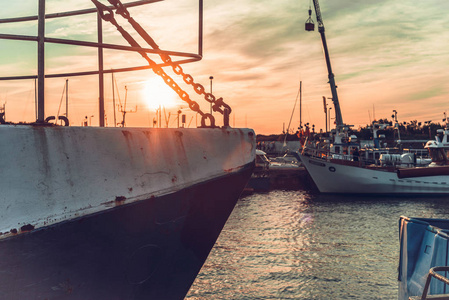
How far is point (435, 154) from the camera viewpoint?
127ft

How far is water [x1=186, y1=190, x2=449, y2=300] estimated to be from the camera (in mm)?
14073

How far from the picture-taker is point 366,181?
39.8 metres

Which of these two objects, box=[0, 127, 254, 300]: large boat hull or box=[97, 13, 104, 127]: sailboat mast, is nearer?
box=[0, 127, 254, 300]: large boat hull

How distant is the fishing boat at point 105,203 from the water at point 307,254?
33.3 feet

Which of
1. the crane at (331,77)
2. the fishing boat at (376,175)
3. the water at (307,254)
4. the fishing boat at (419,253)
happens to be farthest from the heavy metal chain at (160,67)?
the crane at (331,77)

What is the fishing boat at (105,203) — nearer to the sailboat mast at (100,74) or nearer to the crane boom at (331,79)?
the sailboat mast at (100,74)

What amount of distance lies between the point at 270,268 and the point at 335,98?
109 feet

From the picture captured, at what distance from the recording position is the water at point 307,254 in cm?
1407

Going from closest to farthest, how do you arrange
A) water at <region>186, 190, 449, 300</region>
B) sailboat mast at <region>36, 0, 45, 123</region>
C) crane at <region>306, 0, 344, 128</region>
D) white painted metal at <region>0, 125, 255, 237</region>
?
1. white painted metal at <region>0, 125, 255, 237</region>
2. sailboat mast at <region>36, 0, 45, 123</region>
3. water at <region>186, 190, 449, 300</region>
4. crane at <region>306, 0, 344, 128</region>

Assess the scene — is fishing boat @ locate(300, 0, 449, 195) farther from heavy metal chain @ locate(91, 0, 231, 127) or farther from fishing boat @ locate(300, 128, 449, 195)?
heavy metal chain @ locate(91, 0, 231, 127)

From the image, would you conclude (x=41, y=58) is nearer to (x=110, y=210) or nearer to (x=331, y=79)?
(x=110, y=210)

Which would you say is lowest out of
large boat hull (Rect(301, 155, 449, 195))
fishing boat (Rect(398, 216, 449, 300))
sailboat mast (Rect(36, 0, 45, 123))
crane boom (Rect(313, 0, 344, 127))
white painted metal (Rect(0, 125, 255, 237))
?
large boat hull (Rect(301, 155, 449, 195))

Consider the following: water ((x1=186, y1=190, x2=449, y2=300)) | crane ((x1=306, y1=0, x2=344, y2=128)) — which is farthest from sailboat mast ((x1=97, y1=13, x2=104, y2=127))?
crane ((x1=306, y1=0, x2=344, y2=128))

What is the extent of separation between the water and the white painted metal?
34.5ft
